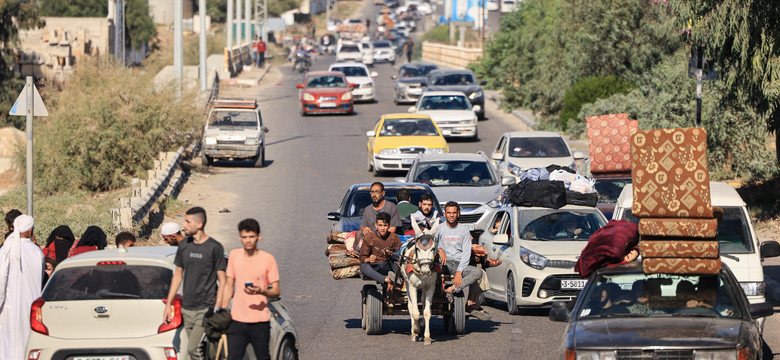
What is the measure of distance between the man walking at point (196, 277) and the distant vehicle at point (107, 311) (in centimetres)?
9

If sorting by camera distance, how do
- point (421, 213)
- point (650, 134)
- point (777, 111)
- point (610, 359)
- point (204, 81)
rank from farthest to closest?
1. point (204, 81)
2. point (777, 111)
3. point (421, 213)
4. point (650, 134)
5. point (610, 359)

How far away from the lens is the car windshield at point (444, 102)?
119 feet

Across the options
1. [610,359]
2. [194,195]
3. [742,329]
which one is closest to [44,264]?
[610,359]

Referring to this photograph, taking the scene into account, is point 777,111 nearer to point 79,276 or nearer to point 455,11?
point 79,276

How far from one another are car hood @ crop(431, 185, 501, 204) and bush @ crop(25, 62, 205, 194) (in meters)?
10.5

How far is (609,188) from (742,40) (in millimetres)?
3514

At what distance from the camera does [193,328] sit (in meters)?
9.02

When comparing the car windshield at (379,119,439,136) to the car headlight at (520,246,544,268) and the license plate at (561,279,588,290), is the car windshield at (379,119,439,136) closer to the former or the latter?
the car headlight at (520,246,544,268)

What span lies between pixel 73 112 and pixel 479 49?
157ft

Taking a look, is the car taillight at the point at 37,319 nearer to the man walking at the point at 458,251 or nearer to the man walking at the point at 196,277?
the man walking at the point at 196,277

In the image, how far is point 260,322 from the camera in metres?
9.01

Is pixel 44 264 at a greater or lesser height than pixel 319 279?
greater

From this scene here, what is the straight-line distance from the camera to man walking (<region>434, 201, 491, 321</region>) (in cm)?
1302

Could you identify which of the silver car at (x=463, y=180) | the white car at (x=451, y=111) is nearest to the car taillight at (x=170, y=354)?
the silver car at (x=463, y=180)
